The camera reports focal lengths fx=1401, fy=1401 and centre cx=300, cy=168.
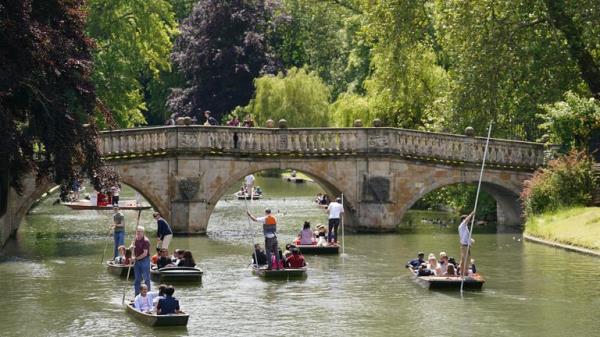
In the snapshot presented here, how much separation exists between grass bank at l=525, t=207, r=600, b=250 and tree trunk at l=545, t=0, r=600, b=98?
6591mm

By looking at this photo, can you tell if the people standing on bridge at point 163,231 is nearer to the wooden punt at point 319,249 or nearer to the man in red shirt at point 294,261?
the man in red shirt at point 294,261

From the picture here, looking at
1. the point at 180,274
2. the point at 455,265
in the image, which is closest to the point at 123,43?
the point at 180,274

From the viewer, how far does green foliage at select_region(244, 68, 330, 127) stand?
237 ft

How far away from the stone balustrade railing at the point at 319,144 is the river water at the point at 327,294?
287cm

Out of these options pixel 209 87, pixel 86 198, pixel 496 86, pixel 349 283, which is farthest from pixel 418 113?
pixel 209 87

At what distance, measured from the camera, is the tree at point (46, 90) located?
3522 cm

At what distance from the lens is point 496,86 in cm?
4778

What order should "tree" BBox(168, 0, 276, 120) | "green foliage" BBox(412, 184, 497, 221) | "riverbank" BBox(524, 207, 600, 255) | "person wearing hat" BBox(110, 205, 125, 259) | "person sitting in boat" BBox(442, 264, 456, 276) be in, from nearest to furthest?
"person sitting in boat" BBox(442, 264, 456, 276) → "person wearing hat" BBox(110, 205, 125, 259) → "riverbank" BBox(524, 207, 600, 255) → "green foliage" BBox(412, 184, 497, 221) → "tree" BBox(168, 0, 276, 120)

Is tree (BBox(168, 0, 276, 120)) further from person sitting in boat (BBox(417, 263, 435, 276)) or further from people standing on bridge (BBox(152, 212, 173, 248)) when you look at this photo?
person sitting in boat (BBox(417, 263, 435, 276))

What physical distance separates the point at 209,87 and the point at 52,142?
4664cm

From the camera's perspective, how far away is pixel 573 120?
4550cm

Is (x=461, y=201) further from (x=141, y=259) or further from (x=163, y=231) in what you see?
(x=141, y=259)

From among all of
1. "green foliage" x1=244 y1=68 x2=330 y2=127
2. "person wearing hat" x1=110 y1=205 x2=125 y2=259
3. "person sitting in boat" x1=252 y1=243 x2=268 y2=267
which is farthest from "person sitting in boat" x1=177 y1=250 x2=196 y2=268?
"green foliage" x1=244 y1=68 x2=330 y2=127

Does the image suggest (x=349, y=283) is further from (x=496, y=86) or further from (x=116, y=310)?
(x=496, y=86)
